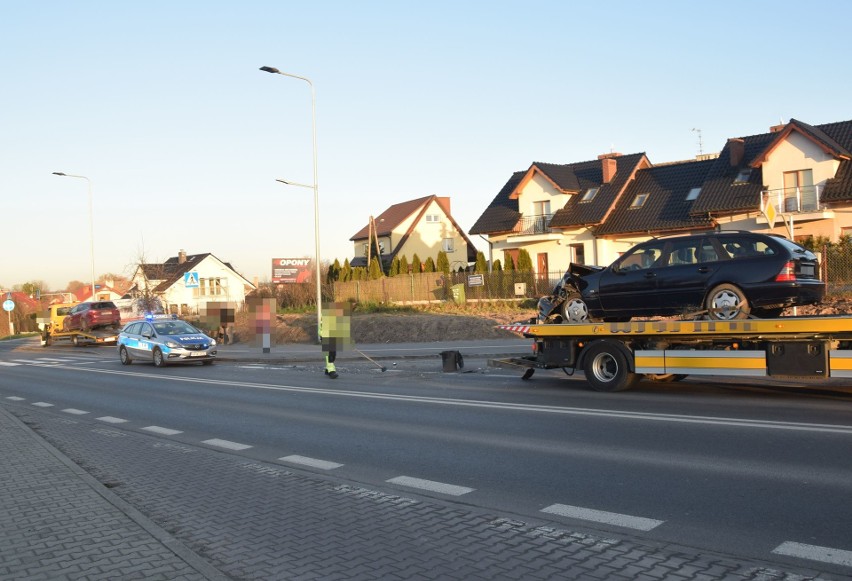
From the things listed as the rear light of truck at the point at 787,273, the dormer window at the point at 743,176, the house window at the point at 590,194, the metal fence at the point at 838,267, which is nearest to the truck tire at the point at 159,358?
the rear light of truck at the point at 787,273

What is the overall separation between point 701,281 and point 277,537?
882 centimetres

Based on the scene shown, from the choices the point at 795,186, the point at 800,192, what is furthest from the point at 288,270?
the point at 800,192

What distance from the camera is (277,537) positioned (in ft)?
19.0

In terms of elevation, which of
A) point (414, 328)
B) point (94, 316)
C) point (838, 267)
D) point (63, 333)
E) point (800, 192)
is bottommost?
point (414, 328)

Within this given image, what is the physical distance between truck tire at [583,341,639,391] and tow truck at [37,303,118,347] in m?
30.8

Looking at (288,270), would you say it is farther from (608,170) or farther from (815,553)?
(815,553)

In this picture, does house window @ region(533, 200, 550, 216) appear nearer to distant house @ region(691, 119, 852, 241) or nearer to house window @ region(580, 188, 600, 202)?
house window @ region(580, 188, 600, 202)

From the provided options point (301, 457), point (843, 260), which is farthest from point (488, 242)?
point (301, 457)

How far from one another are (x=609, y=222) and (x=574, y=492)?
1469 inches

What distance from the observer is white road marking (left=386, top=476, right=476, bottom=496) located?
699 centimetres

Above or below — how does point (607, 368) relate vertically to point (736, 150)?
below

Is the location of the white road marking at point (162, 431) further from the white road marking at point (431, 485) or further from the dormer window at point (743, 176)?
the dormer window at point (743, 176)

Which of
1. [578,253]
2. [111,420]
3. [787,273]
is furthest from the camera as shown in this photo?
[578,253]

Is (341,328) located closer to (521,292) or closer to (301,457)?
(301,457)
